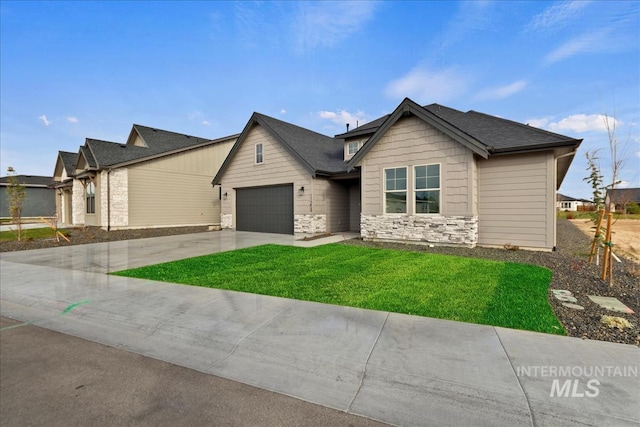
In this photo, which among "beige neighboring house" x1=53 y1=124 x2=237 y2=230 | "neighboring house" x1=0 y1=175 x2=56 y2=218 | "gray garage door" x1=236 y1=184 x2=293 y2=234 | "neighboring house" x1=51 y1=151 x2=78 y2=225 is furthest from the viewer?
"neighboring house" x1=0 y1=175 x2=56 y2=218

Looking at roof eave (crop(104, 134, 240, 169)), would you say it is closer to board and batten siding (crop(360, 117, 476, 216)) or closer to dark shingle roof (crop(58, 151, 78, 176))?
dark shingle roof (crop(58, 151, 78, 176))

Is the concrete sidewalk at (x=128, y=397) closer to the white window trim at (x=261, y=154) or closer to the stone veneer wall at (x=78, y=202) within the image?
the white window trim at (x=261, y=154)

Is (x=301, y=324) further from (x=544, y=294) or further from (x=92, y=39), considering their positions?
(x=92, y=39)

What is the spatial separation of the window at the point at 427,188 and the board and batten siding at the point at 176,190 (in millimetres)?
17119

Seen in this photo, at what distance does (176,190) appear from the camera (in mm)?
19984

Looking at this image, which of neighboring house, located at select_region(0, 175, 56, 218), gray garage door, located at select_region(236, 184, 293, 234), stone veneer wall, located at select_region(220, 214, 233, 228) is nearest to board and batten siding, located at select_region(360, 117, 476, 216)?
gray garage door, located at select_region(236, 184, 293, 234)

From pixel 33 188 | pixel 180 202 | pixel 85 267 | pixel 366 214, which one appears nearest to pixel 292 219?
pixel 366 214

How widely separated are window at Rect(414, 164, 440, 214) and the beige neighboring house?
676 inches

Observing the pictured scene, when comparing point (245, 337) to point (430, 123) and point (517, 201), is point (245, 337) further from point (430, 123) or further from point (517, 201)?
point (517, 201)

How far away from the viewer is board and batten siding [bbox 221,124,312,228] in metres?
14.2

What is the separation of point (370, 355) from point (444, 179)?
845 centimetres

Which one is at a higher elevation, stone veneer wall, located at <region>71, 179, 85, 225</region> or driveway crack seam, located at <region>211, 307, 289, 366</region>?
stone veneer wall, located at <region>71, 179, 85, 225</region>

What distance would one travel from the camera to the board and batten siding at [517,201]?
900cm

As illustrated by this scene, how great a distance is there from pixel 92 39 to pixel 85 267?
11.6m
